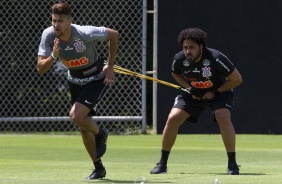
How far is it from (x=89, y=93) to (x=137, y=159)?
2588 millimetres

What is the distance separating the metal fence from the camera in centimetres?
1709

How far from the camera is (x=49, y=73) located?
1725 centimetres

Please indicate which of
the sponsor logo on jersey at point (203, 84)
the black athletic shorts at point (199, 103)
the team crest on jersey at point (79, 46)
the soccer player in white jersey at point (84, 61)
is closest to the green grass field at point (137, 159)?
the soccer player in white jersey at point (84, 61)

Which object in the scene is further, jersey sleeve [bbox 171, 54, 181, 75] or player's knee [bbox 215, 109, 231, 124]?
jersey sleeve [bbox 171, 54, 181, 75]

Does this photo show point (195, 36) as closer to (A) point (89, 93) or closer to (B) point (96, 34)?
(B) point (96, 34)

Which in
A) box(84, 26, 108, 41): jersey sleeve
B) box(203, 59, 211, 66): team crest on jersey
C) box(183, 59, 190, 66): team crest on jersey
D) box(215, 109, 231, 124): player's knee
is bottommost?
box(215, 109, 231, 124): player's knee

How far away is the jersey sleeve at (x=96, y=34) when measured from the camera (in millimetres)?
9414

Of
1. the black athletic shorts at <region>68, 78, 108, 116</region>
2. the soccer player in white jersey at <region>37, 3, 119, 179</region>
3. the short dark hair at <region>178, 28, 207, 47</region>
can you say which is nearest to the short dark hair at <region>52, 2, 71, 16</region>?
the soccer player in white jersey at <region>37, 3, 119, 179</region>

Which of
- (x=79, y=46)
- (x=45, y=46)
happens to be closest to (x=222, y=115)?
(x=79, y=46)

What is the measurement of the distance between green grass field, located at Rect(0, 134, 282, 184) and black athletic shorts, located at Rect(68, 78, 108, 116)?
0.70m

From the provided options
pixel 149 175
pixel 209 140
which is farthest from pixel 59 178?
pixel 209 140

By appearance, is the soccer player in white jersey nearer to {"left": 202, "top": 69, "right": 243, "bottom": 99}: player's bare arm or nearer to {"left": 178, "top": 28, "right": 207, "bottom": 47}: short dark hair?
{"left": 178, "top": 28, "right": 207, "bottom": 47}: short dark hair

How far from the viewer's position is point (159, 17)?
55.3ft

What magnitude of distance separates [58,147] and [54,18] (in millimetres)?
4900
